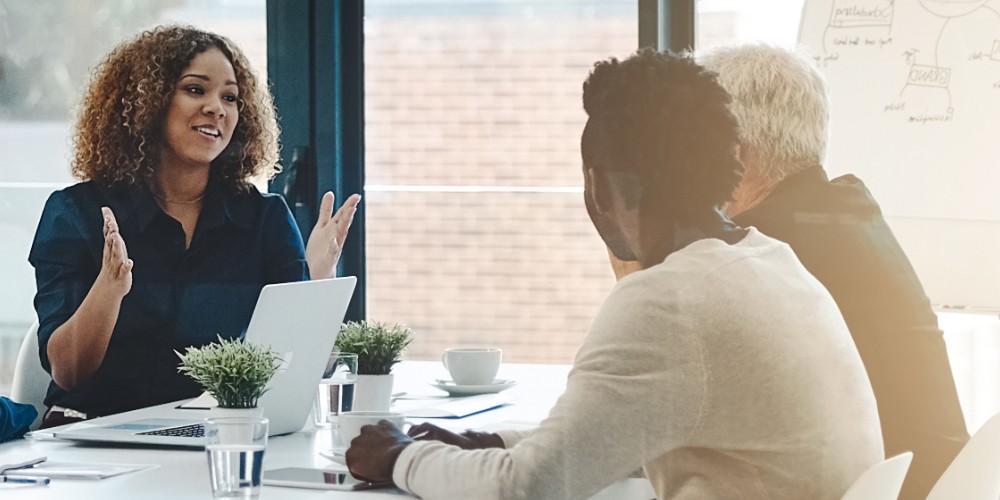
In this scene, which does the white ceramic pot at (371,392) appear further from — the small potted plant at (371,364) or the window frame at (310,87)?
the window frame at (310,87)

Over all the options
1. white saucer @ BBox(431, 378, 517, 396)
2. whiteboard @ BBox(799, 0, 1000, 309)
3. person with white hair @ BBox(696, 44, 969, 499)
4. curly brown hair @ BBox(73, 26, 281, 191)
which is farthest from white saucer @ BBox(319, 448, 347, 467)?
whiteboard @ BBox(799, 0, 1000, 309)

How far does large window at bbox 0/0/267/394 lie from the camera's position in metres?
3.51

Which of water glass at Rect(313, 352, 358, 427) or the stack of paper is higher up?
water glass at Rect(313, 352, 358, 427)

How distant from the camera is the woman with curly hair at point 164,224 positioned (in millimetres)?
2678

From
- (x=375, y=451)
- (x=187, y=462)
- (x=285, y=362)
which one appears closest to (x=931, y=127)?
(x=285, y=362)

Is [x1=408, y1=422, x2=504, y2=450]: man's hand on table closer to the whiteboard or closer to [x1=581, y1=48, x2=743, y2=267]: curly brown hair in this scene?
[x1=581, y1=48, x2=743, y2=267]: curly brown hair

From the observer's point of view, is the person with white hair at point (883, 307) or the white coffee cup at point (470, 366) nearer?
the person with white hair at point (883, 307)

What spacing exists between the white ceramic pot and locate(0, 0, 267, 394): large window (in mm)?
1947

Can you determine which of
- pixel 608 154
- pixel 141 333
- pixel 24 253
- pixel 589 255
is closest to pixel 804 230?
pixel 608 154

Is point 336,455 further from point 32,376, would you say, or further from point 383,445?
point 32,376

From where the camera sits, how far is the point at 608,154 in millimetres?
1601

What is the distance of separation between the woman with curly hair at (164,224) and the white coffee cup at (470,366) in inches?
21.7

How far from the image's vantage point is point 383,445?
1.52m

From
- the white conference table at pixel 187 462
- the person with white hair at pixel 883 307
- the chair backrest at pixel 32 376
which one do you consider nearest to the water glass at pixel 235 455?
the white conference table at pixel 187 462
